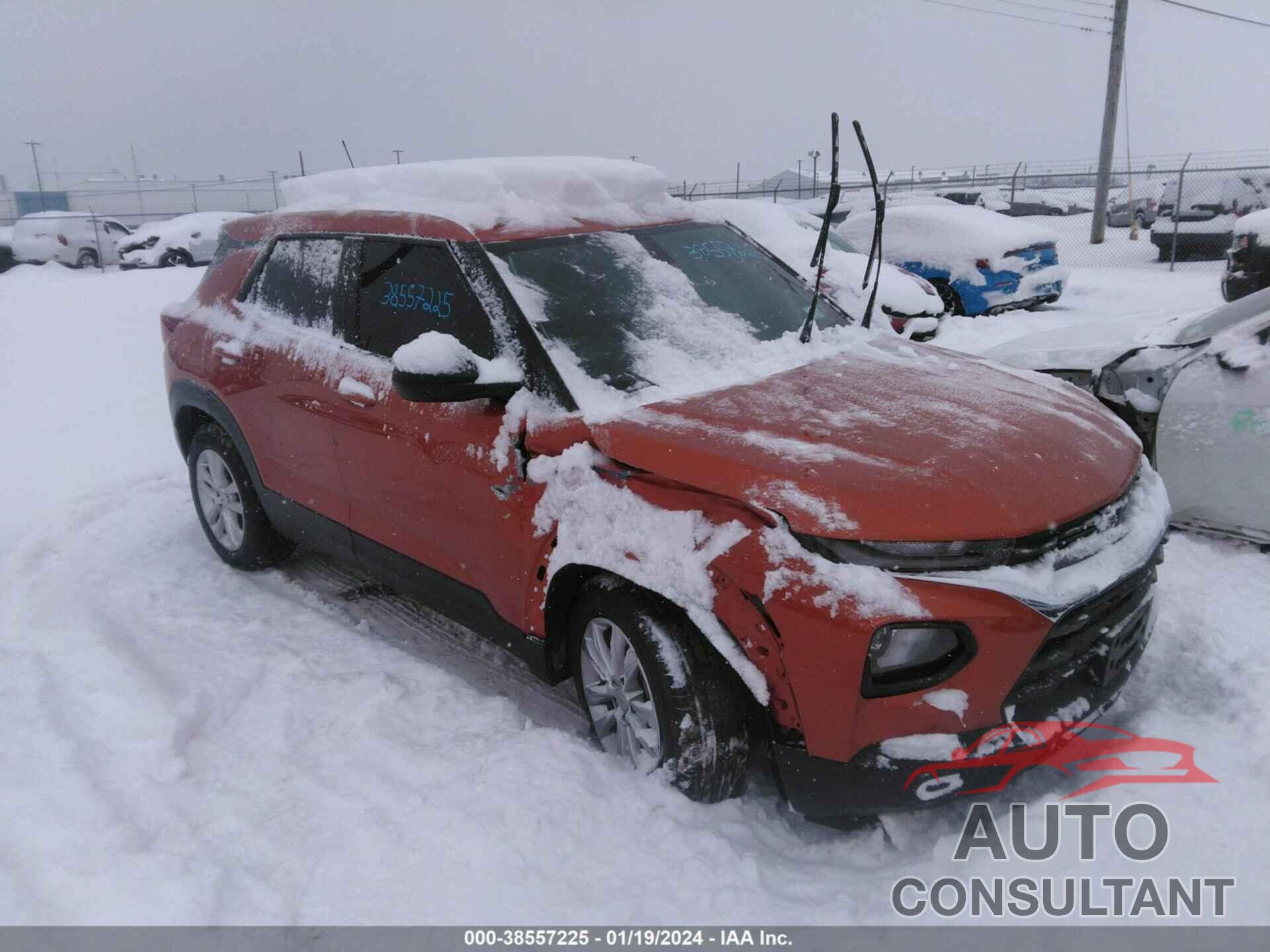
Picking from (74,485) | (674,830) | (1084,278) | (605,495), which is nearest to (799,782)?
(674,830)

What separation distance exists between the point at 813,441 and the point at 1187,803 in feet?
4.70

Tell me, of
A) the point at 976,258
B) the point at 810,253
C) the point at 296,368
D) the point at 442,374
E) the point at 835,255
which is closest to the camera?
the point at 442,374

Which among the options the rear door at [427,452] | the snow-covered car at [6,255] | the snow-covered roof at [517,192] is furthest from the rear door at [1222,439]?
the snow-covered car at [6,255]

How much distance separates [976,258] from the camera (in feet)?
34.4

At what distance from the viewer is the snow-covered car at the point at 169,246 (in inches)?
778

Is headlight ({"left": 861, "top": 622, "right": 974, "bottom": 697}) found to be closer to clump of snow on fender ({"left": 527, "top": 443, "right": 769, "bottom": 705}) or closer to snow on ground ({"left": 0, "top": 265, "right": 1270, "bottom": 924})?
clump of snow on fender ({"left": 527, "top": 443, "right": 769, "bottom": 705})

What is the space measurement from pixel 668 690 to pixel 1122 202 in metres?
25.5

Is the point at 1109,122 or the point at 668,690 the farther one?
the point at 1109,122

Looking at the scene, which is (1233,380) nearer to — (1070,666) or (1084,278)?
(1070,666)

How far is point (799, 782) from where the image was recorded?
243 centimetres

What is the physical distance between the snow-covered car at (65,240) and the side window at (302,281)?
18.6 m

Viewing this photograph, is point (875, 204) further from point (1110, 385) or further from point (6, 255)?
point (6, 255)

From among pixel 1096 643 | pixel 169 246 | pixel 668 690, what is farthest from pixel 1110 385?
pixel 169 246

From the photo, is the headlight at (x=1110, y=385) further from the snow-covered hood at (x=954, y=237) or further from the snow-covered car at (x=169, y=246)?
the snow-covered car at (x=169, y=246)
